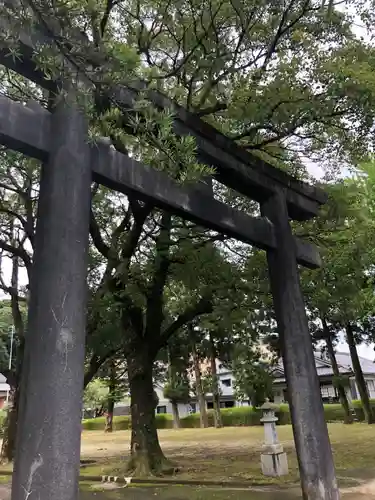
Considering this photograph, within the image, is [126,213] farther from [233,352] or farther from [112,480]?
A: [233,352]

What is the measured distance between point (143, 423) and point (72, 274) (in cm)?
744

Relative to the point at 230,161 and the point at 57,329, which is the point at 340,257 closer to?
the point at 230,161

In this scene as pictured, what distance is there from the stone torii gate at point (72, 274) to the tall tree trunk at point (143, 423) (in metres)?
5.50

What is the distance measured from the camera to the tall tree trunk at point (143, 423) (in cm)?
900

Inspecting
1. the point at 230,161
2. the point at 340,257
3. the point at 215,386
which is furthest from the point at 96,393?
the point at 230,161

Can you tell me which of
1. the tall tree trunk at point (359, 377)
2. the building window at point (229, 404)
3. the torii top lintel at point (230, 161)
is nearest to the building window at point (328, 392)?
the building window at point (229, 404)

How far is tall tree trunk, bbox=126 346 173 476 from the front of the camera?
900 centimetres

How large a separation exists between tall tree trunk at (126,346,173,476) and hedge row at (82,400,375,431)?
47.5 ft

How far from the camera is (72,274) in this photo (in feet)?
9.20

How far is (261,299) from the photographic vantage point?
9.00 m

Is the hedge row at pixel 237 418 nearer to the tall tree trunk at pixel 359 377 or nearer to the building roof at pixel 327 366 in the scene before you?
the tall tree trunk at pixel 359 377

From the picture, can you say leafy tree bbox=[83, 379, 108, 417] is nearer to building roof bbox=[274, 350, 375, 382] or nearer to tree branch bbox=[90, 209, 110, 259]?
building roof bbox=[274, 350, 375, 382]

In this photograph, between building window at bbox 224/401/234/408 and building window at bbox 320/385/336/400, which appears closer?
building window at bbox 320/385/336/400

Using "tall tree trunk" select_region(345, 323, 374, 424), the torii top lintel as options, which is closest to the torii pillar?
the torii top lintel
